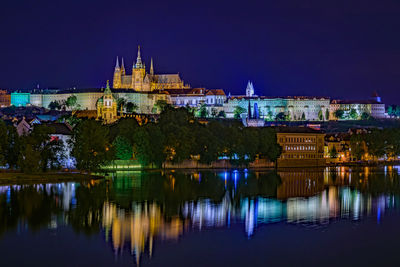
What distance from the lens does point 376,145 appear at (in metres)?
101

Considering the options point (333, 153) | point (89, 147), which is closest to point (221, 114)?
point (333, 153)

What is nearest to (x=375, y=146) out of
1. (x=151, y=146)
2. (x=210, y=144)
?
(x=210, y=144)

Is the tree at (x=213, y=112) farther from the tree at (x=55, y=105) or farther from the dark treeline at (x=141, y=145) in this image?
the dark treeline at (x=141, y=145)

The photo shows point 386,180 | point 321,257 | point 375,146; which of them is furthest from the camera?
point 375,146

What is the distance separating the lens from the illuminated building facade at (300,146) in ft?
302

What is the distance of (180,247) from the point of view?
27.5 metres

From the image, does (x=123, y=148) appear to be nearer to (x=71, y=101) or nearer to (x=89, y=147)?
(x=89, y=147)

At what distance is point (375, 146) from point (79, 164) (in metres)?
56.8

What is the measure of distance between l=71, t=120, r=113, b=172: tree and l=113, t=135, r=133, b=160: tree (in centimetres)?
878

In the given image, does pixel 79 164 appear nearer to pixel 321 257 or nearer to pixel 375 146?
pixel 321 257

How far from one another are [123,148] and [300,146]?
112 feet

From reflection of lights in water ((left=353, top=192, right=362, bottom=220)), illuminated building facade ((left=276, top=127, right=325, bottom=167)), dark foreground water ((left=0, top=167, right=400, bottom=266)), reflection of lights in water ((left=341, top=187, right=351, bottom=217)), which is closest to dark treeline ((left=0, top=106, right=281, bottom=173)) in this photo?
illuminated building facade ((left=276, top=127, right=325, bottom=167))

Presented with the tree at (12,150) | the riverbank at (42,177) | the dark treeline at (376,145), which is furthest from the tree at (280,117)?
the tree at (12,150)

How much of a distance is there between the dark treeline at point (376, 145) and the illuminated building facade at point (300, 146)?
6.73 m
